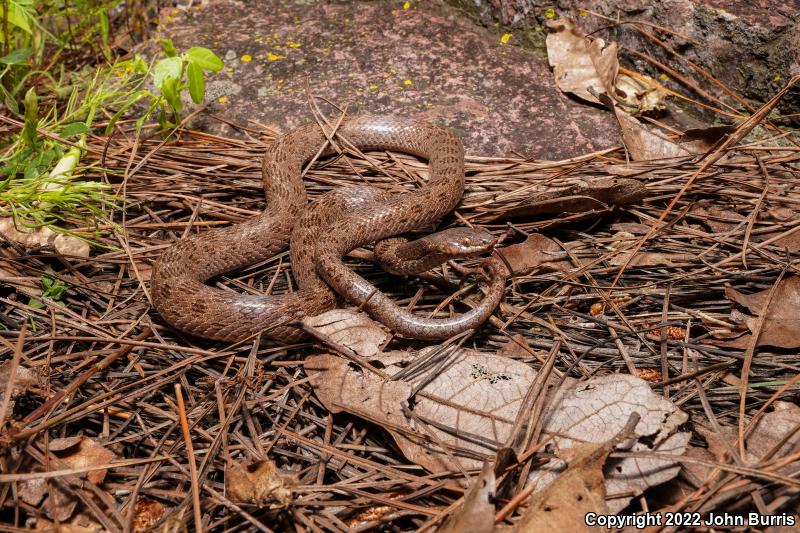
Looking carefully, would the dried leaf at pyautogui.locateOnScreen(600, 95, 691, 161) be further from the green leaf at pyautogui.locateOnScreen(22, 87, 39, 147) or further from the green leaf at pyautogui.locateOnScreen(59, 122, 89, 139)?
the green leaf at pyautogui.locateOnScreen(22, 87, 39, 147)

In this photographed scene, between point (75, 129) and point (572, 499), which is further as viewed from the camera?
point (75, 129)

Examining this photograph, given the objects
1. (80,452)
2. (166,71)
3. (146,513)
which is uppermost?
(166,71)

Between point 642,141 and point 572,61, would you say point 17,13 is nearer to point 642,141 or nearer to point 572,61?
point 572,61

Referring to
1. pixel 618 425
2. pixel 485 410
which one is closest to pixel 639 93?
pixel 618 425

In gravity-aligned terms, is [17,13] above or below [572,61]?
above

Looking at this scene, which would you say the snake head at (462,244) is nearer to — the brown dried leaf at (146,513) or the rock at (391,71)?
the rock at (391,71)

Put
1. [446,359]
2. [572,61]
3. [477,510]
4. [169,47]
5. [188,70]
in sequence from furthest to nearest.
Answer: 1. [572,61]
2. [169,47]
3. [188,70]
4. [446,359]
5. [477,510]

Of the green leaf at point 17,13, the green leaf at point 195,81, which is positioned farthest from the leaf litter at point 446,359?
the green leaf at point 17,13
